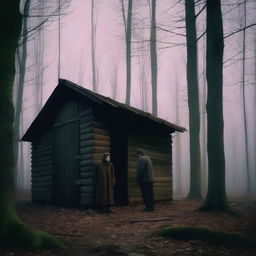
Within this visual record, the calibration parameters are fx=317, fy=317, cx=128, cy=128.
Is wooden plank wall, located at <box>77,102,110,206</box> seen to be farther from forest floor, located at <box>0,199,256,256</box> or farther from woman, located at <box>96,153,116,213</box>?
forest floor, located at <box>0,199,256,256</box>

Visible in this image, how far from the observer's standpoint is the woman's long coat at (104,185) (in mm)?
11766

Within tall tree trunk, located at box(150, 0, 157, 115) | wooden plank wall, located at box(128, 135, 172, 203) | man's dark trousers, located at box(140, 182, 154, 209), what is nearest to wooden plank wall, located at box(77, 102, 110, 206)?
wooden plank wall, located at box(128, 135, 172, 203)

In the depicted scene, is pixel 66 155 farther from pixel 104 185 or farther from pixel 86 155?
pixel 104 185

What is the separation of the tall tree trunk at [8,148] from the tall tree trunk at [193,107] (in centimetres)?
1173

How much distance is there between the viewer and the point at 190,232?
6.96 m

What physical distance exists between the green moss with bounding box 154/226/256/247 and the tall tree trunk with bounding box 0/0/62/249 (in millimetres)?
2511

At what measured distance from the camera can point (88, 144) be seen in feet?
42.0

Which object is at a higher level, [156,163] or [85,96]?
[85,96]

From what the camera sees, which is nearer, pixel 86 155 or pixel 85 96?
pixel 86 155

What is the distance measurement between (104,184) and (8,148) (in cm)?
549

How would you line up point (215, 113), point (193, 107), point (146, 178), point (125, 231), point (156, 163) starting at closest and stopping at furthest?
point (125, 231)
point (215, 113)
point (146, 178)
point (156, 163)
point (193, 107)

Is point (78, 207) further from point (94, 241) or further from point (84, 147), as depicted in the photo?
point (94, 241)

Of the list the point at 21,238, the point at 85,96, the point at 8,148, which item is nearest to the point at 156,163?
the point at 85,96

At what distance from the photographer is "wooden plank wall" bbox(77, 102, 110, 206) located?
12531mm
